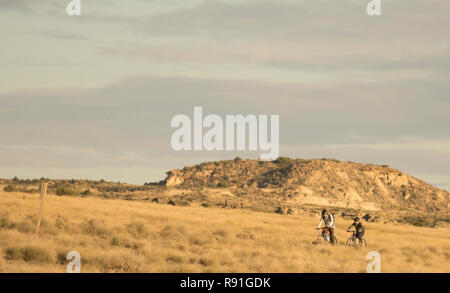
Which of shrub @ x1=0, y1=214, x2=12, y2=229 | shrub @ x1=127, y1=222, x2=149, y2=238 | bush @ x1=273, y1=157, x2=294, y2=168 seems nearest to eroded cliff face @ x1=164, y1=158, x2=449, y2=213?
bush @ x1=273, y1=157, x2=294, y2=168

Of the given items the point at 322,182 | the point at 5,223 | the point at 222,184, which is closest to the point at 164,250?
the point at 5,223

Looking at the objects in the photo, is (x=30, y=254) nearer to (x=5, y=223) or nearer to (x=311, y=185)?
(x=5, y=223)

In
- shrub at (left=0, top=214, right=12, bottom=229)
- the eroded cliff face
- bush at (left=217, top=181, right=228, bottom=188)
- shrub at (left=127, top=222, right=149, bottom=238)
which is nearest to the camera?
shrub at (left=0, top=214, right=12, bottom=229)

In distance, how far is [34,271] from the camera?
17484 millimetres

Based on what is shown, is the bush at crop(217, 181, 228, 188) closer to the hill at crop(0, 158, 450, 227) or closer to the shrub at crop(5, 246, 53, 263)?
the hill at crop(0, 158, 450, 227)

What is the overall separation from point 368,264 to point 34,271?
1098 cm

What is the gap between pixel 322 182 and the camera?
460ft

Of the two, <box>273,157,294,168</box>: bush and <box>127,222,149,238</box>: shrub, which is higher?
<box>273,157,294,168</box>: bush

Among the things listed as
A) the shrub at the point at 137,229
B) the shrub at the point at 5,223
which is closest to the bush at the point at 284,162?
the shrub at the point at 137,229

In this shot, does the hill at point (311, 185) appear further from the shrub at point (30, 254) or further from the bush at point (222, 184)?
the shrub at point (30, 254)

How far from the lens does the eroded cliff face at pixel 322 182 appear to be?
132 m

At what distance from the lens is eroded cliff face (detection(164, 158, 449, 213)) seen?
132m
